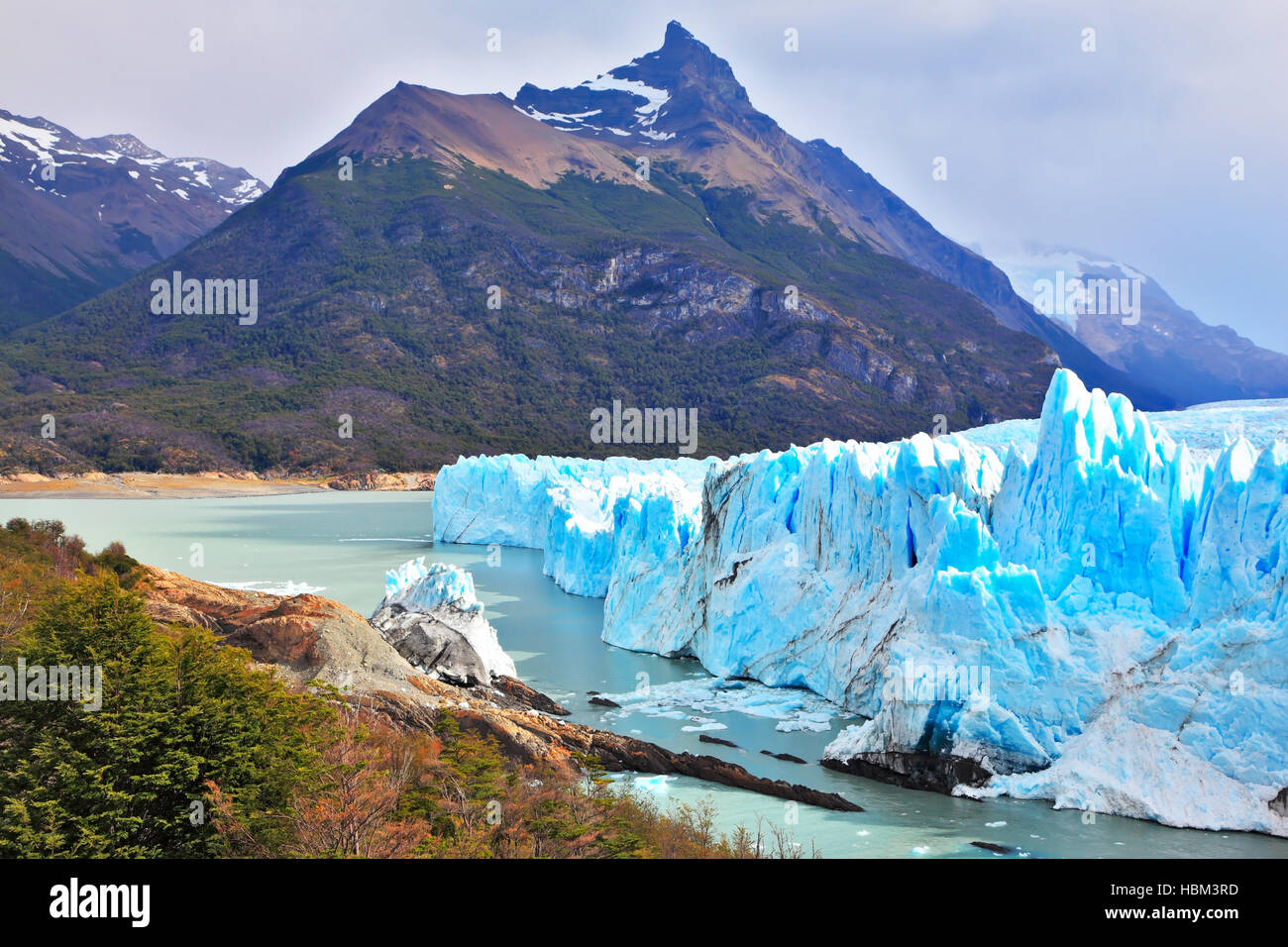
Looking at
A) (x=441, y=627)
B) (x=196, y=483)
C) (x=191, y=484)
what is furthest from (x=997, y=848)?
(x=196, y=483)

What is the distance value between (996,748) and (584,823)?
6411 mm

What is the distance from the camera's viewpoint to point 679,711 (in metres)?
16.5

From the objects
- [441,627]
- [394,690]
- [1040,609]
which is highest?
[1040,609]

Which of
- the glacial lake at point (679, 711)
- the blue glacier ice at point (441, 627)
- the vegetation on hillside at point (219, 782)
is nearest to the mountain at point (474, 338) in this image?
the glacial lake at point (679, 711)

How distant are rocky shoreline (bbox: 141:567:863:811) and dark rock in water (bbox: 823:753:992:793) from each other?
3.52 feet

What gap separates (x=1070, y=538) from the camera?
543 inches

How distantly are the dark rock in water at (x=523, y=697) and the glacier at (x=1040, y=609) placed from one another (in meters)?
3.95

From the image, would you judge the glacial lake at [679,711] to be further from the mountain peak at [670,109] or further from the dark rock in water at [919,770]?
the mountain peak at [670,109]

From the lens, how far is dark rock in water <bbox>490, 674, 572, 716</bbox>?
1625cm

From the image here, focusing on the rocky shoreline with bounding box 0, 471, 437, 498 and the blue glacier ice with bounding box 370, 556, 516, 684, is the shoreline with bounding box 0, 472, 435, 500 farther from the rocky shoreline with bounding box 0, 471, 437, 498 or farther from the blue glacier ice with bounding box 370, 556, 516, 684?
the blue glacier ice with bounding box 370, 556, 516, 684

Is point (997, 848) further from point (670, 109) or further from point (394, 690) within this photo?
point (670, 109)

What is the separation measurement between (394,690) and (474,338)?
92889mm
